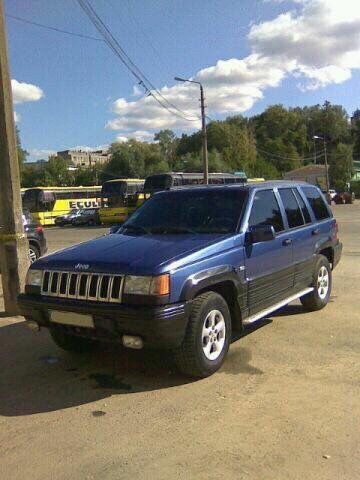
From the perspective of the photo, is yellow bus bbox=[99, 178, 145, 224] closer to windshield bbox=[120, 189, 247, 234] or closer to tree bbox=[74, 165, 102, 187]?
windshield bbox=[120, 189, 247, 234]

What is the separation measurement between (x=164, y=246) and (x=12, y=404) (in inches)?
72.1

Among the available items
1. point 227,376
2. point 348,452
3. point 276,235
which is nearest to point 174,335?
point 227,376

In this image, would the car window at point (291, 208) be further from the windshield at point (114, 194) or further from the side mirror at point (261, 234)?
the windshield at point (114, 194)

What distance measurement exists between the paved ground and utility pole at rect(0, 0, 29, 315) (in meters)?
1.41

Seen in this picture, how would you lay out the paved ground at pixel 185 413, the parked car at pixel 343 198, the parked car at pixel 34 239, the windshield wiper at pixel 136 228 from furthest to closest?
the parked car at pixel 343 198
the parked car at pixel 34 239
the windshield wiper at pixel 136 228
the paved ground at pixel 185 413

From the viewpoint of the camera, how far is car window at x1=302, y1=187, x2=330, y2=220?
24.0 ft

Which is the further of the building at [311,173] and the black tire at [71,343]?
the building at [311,173]

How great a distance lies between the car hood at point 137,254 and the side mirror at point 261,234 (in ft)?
0.95

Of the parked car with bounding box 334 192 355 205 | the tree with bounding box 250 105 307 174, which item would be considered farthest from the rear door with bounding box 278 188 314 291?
the tree with bounding box 250 105 307 174

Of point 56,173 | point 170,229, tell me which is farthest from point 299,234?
point 56,173

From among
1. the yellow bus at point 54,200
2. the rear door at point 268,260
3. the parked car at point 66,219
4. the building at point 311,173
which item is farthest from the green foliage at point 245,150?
the rear door at point 268,260

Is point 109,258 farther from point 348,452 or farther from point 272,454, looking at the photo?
point 348,452

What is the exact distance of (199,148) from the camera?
101 metres

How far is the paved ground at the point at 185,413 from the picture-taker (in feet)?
11.1
